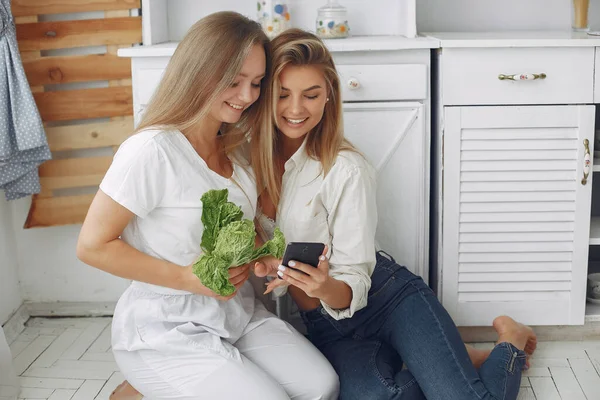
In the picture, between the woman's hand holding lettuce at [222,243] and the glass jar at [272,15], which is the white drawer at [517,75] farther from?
the woman's hand holding lettuce at [222,243]

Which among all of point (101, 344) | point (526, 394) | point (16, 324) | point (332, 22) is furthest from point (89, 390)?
point (332, 22)

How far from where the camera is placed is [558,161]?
235 cm

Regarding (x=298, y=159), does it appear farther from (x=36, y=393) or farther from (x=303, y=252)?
(x=36, y=393)

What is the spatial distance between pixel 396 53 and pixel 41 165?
1.23 m

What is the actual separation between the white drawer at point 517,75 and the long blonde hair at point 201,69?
2.30 feet

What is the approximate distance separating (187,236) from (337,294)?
0.38 meters

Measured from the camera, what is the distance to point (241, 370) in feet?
5.89

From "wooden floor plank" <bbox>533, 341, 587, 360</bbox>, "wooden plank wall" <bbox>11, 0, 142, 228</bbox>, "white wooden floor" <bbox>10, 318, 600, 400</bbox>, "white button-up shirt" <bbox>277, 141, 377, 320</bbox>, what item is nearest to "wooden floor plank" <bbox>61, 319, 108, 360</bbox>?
"white wooden floor" <bbox>10, 318, 600, 400</bbox>

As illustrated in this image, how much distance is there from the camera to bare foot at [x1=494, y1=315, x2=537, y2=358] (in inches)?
88.4

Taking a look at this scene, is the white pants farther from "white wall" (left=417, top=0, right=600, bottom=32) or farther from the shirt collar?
"white wall" (left=417, top=0, right=600, bottom=32)

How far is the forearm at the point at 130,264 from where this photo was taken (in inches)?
69.6

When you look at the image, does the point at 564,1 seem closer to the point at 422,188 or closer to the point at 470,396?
the point at 422,188

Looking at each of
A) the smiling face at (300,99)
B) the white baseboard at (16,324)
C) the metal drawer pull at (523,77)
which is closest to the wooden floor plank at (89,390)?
the white baseboard at (16,324)

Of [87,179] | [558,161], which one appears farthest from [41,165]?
[558,161]
